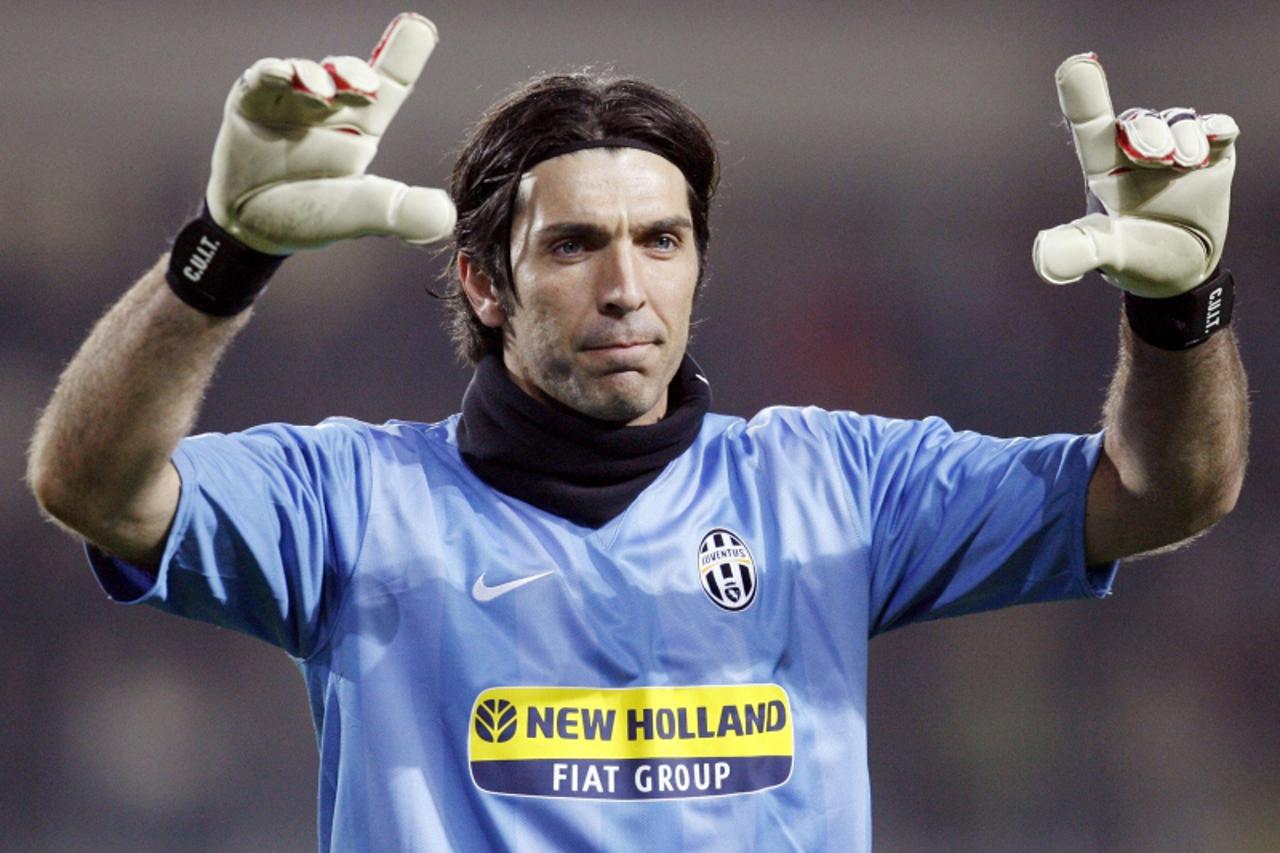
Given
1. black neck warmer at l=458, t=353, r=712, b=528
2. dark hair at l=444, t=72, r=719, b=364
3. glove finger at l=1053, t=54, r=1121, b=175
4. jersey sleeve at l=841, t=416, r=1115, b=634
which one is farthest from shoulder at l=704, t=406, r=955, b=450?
glove finger at l=1053, t=54, r=1121, b=175

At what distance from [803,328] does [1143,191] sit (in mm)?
3149

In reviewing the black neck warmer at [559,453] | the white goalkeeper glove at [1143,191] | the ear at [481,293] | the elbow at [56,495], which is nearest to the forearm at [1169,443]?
the white goalkeeper glove at [1143,191]

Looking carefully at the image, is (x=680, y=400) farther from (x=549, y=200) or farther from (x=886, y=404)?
(x=886, y=404)

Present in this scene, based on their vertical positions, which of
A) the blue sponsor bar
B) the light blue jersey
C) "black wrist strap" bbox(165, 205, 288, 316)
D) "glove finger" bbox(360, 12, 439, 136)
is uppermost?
"glove finger" bbox(360, 12, 439, 136)

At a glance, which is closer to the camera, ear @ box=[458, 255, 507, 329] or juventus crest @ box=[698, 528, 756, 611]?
juventus crest @ box=[698, 528, 756, 611]

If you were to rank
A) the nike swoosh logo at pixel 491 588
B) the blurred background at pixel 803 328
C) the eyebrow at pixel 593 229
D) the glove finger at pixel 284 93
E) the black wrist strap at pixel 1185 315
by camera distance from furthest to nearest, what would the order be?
the blurred background at pixel 803 328, the eyebrow at pixel 593 229, the nike swoosh logo at pixel 491 588, the black wrist strap at pixel 1185 315, the glove finger at pixel 284 93

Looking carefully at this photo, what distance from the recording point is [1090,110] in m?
1.65

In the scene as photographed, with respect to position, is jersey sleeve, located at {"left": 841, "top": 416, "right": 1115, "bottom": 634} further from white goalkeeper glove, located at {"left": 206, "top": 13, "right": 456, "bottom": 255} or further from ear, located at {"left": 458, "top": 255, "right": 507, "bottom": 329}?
white goalkeeper glove, located at {"left": 206, "top": 13, "right": 456, "bottom": 255}

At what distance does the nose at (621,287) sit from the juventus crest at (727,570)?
310 millimetres

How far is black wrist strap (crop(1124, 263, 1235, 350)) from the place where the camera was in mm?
1716

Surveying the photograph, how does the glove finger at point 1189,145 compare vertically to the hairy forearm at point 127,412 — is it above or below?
above

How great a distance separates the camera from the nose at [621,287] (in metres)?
1.91

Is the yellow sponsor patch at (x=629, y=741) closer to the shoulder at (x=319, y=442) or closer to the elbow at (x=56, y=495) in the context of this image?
the shoulder at (x=319, y=442)

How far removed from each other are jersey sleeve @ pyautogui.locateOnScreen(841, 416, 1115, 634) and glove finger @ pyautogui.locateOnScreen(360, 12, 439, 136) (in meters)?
0.81
